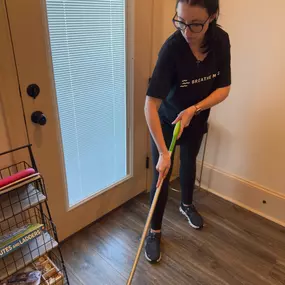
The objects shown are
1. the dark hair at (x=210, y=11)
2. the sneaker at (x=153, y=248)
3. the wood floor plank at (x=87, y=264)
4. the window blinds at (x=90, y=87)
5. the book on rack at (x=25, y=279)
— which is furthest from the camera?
the sneaker at (x=153, y=248)

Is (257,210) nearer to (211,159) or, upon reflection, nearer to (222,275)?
(211,159)

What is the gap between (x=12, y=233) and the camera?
4.25 ft

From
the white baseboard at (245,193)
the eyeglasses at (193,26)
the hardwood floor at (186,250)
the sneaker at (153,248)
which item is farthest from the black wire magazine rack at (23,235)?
the white baseboard at (245,193)

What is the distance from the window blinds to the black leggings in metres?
0.41

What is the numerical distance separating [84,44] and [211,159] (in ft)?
4.36

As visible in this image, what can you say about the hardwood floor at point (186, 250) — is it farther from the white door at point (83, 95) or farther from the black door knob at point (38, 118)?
the black door knob at point (38, 118)

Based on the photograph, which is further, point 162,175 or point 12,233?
point 162,175

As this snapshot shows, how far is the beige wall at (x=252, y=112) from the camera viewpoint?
177cm

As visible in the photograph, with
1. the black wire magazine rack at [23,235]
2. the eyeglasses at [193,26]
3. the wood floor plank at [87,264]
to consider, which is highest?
the eyeglasses at [193,26]

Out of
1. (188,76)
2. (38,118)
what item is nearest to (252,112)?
(188,76)

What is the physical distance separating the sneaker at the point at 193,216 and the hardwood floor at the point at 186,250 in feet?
0.13

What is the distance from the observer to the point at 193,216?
201cm

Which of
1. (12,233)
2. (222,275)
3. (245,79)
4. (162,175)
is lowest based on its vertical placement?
(222,275)

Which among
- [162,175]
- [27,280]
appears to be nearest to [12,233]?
[27,280]
